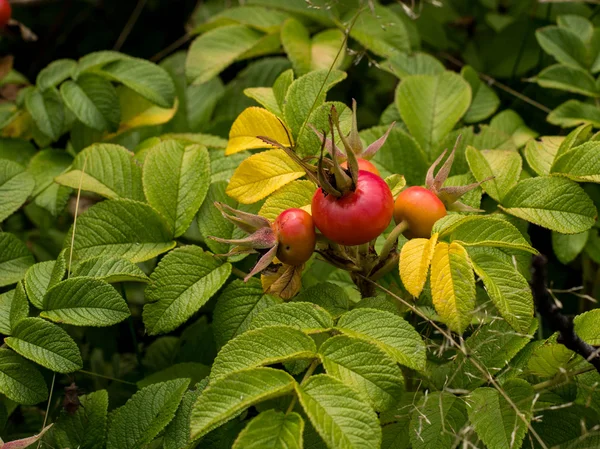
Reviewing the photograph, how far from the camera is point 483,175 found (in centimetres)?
125

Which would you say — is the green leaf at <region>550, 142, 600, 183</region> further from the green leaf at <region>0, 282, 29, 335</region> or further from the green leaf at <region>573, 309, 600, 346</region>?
the green leaf at <region>0, 282, 29, 335</region>

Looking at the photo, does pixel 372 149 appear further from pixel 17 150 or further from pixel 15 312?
pixel 17 150

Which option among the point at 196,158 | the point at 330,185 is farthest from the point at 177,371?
the point at 330,185

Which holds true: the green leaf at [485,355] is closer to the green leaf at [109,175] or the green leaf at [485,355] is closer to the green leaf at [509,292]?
the green leaf at [509,292]

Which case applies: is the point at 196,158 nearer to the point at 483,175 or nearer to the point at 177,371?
the point at 177,371

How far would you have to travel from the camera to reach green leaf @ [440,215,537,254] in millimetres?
1010

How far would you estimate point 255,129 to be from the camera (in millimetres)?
1261

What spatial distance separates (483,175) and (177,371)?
2.30 ft

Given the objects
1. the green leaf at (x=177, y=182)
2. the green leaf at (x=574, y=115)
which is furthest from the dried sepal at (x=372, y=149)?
the green leaf at (x=574, y=115)

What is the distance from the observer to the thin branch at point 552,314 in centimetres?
78

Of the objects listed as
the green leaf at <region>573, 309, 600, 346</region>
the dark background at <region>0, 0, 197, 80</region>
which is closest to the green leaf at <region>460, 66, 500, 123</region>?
the green leaf at <region>573, 309, 600, 346</region>

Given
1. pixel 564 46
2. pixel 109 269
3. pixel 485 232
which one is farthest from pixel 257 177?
pixel 564 46

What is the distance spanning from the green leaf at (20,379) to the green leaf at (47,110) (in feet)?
2.18

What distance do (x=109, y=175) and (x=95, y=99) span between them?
338mm
